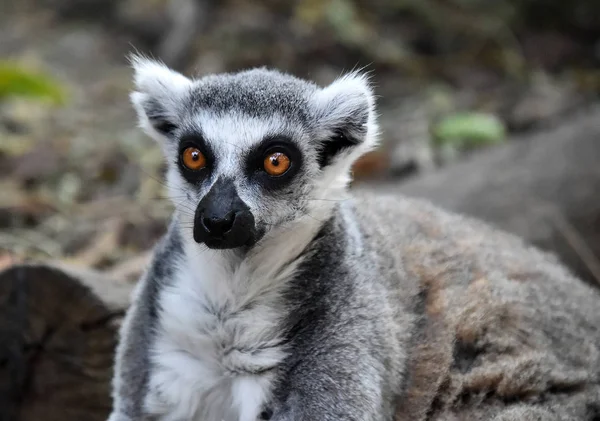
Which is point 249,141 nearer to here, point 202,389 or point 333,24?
point 202,389

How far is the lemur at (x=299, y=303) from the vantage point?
11.3 ft

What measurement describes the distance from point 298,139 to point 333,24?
8527 millimetres

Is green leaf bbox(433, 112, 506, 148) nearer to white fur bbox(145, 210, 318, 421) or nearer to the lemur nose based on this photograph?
white fur bbox(145, 210, 318, 421)

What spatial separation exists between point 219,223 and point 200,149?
506mm

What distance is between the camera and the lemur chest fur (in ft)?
11.3

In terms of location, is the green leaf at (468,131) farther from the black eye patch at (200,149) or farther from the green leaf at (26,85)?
the black eye patch at (200,149)

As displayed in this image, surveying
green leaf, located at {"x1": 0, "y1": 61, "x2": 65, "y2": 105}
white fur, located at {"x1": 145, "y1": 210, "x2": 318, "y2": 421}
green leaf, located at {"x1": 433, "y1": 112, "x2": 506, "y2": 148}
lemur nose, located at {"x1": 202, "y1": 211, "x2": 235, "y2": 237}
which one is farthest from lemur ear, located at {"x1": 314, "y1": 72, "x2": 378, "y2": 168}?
green leaf, located at {"x1": 433, "y1": 112, "x2": 506, "y2": 148}

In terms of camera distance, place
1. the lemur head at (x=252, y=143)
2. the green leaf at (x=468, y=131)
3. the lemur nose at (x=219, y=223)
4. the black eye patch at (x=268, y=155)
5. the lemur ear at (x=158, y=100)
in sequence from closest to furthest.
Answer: the lemur nose at (x=219, y=223), the lemur head at (x=252, y=143), the black eye patch at (x=268, y=155), the lemur ear at (x=158, y=100), the green leaf at (x=468, y=131)

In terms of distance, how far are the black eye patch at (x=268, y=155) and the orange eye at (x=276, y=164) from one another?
1cm

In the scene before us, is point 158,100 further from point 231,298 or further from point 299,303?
point 299,303

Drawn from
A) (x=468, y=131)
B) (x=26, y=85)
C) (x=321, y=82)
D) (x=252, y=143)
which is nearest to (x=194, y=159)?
(x=252, y=143)

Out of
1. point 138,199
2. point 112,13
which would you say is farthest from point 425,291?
point 112,13

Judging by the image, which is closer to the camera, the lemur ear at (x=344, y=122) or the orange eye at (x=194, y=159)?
the orange eye at (x=194, y=159)

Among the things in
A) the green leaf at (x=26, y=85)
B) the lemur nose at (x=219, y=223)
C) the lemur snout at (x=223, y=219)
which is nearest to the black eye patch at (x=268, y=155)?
the lemur snout at (x=223, y=219)
